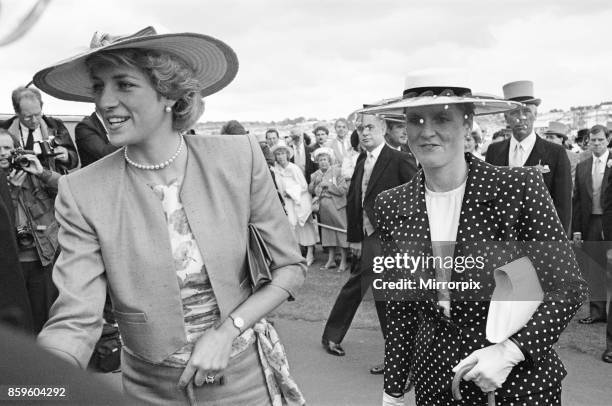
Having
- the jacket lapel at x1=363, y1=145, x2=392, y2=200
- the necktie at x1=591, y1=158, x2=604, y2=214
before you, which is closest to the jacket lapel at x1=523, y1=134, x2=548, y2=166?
the jacket lapel at x1=363, y1=145, x2=392, y2=200

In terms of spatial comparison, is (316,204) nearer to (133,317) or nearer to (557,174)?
(557,174)

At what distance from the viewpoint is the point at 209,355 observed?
1.75 meters

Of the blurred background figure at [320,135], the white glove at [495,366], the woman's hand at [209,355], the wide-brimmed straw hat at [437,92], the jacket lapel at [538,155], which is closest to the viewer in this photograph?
the woman's hand at [209,355]

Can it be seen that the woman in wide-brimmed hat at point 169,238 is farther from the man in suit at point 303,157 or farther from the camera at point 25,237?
the man in suit at point 303,157

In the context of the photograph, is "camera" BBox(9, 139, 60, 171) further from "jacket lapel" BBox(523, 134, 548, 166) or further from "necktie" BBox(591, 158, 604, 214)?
"necktie" BBox(591, 158, 604, 214)

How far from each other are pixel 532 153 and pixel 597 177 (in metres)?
2.02

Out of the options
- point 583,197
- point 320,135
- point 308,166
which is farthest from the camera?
point 320,135

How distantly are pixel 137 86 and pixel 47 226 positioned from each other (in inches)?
123

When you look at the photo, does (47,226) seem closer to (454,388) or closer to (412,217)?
(412,217)

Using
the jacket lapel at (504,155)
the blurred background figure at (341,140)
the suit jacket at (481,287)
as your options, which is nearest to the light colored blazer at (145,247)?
the suit jacket at (481,287)

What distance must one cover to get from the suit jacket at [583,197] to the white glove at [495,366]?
592cm

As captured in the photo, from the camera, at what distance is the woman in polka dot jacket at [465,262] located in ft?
6.93

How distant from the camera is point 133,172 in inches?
75.5

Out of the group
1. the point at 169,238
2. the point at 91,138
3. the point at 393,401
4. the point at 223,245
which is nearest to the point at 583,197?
the point at 91,138
